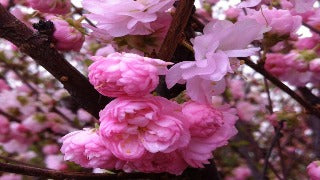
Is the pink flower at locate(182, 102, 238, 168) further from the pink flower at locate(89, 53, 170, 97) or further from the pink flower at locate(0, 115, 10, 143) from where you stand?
the pink flower at locate(0, 115, 10, 143)

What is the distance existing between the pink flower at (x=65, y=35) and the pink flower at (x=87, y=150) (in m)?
0.23

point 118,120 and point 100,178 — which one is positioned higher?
point 118,120

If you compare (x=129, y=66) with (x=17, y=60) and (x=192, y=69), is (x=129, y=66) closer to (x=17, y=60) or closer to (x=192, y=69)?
(x=192, y=69)

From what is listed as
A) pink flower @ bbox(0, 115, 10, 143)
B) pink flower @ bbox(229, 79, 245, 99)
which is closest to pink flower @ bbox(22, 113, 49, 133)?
pink flower @ bbox(0, 115, 10, 143)

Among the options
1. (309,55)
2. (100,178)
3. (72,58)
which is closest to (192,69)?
(100,178)

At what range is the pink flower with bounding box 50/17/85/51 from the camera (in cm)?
96

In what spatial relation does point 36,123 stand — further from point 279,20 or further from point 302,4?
point 302,4

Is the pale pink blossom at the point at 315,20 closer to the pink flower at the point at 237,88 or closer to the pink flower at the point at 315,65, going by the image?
the pink flower at the point at 315,65

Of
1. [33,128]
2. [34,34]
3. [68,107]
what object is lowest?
[68,107]

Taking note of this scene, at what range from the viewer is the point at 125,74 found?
2.24 ft

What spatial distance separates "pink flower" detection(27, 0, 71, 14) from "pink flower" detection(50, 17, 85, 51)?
0.14 meters

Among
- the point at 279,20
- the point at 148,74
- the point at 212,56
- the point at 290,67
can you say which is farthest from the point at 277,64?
the point at 148,74

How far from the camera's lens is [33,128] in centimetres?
256

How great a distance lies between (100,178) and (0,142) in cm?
195
